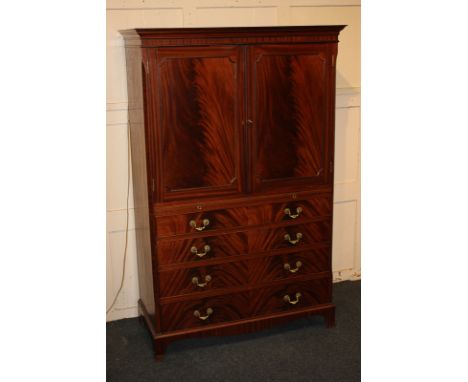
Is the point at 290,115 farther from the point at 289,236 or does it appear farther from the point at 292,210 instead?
the point at 289,236

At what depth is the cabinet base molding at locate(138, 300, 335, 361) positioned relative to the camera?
10.8 feet

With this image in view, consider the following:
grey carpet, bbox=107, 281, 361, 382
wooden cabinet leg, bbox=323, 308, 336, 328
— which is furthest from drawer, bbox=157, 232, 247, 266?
wooden cabinet leg, bbox=323, 308, 336, 328

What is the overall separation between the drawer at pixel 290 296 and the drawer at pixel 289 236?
0.83 feet

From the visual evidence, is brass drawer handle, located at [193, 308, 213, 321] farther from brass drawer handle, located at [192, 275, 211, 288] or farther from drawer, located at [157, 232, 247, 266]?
drawer, located at [157, 232, 247, 266]

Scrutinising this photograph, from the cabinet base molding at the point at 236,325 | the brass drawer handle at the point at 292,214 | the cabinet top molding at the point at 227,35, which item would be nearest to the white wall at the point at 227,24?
the cabinet top molding at the point at 227,35

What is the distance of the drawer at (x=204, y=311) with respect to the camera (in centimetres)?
327

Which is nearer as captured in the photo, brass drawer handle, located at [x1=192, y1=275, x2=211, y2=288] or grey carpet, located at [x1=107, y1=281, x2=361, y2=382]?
grey carpet, located at [x1=107, y1=281, x2=361, y2=382]

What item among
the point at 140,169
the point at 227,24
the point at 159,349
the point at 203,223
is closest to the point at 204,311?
the point at 159,349

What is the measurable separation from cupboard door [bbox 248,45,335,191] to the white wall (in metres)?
0.66

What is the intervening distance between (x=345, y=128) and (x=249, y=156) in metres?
1.21
